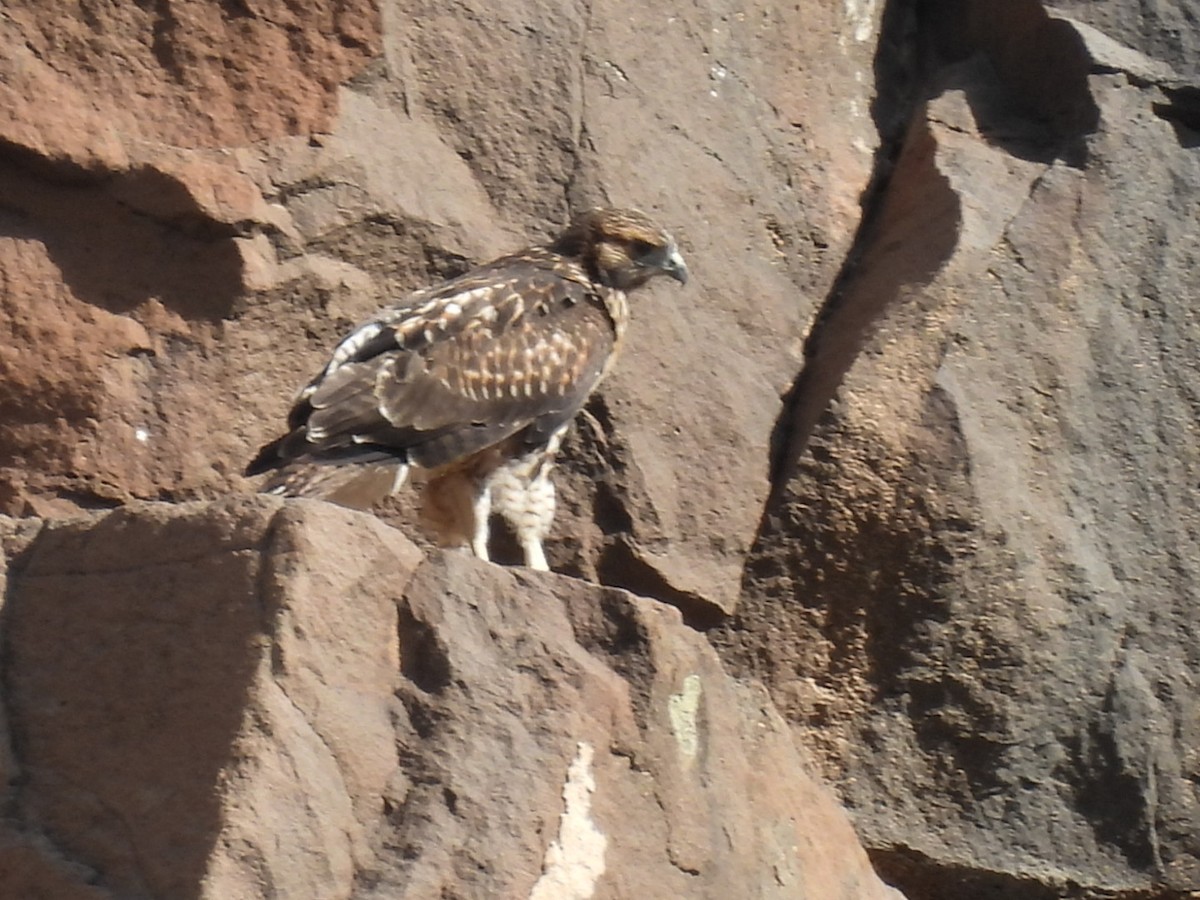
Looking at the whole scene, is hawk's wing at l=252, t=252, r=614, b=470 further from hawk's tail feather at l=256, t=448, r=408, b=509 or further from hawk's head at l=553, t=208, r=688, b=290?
hawk's head at l=553, t=208, r=688, b=290

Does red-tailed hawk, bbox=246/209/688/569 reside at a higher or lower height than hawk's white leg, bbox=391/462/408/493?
higher

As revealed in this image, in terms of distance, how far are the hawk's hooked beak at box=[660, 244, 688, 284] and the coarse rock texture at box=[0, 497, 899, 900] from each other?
68.8 inches

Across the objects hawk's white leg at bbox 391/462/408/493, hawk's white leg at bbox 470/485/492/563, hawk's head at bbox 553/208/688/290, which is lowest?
hawk's white leg at bbox 470/485/492/563

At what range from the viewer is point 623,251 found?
576 cm

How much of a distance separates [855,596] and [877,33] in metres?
2.30

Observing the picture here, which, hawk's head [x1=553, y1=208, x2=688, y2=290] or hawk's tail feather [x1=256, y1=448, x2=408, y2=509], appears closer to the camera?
hawk's tail feather [x1=256, y1=448, x2=408, y2=509]

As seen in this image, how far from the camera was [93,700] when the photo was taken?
3807mm

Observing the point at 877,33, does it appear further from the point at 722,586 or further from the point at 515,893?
the point at 515,893

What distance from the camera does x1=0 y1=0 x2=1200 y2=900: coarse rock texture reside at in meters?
5.52

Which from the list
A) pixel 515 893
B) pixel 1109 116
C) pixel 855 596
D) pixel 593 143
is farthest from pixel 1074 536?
pixel 515 893

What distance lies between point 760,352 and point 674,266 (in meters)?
0.62

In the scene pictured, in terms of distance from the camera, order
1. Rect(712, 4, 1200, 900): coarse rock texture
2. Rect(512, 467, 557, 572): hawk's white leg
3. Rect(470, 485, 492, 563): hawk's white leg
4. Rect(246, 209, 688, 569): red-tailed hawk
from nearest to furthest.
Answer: Rect(246, 209, 688, 569): red-tailed hawk
Rect(470, 485, 492, 563): hawk's white leg
Rect(512, 467, 557, 572): hawk's white leg
Rect(712, 4, 1200, 900): coarse rock texture

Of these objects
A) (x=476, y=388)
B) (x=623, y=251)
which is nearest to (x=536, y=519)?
(x=476, y=388)

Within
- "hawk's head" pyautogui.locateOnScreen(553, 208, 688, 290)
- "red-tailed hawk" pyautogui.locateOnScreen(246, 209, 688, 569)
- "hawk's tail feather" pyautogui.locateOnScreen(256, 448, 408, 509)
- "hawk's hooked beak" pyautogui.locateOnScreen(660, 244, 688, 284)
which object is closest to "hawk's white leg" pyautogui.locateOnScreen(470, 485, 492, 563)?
"red-tailed hawk" pyautogui.locateOnScreen(246, 209, 688, 569)
